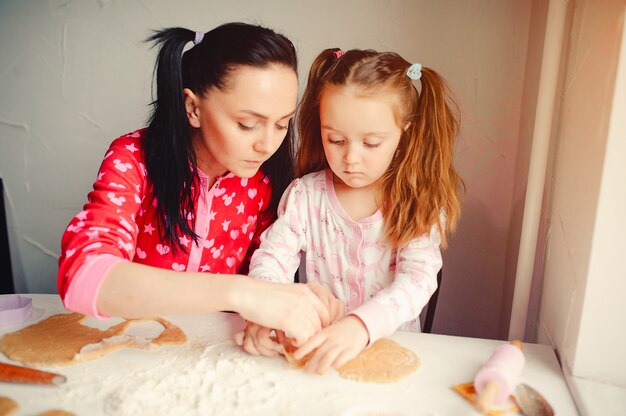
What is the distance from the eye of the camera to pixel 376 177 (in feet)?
3.42

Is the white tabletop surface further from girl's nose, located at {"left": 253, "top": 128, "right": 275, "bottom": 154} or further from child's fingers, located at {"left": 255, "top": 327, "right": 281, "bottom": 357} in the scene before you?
girl's nose, located at {"left": 253, "top": 128, "right": 275, "bottom": 154}

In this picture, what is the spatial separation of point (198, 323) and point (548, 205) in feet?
2.36

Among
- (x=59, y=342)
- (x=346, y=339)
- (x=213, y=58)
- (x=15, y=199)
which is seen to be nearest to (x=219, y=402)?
(x=346, y=339)

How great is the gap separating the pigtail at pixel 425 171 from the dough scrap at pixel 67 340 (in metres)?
0.51

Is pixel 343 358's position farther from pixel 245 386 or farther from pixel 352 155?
pixel 352 155

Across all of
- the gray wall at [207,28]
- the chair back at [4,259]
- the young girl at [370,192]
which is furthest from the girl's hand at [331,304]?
the chair back at [4,259]

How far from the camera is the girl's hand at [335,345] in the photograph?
0.77 metres

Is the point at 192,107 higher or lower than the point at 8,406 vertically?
higher

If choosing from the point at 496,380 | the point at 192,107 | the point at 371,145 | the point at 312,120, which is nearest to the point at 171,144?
the point at 192,107

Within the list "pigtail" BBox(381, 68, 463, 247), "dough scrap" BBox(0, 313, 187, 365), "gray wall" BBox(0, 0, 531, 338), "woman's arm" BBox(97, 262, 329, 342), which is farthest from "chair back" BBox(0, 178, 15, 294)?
"pigtail" BBox(381, 68, 463, 247)

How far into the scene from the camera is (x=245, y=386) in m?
0.74

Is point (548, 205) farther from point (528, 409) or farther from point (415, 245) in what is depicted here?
point (528, 409)

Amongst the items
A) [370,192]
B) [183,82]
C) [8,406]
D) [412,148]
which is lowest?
[8,406]

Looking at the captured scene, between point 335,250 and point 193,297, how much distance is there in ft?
1.41
